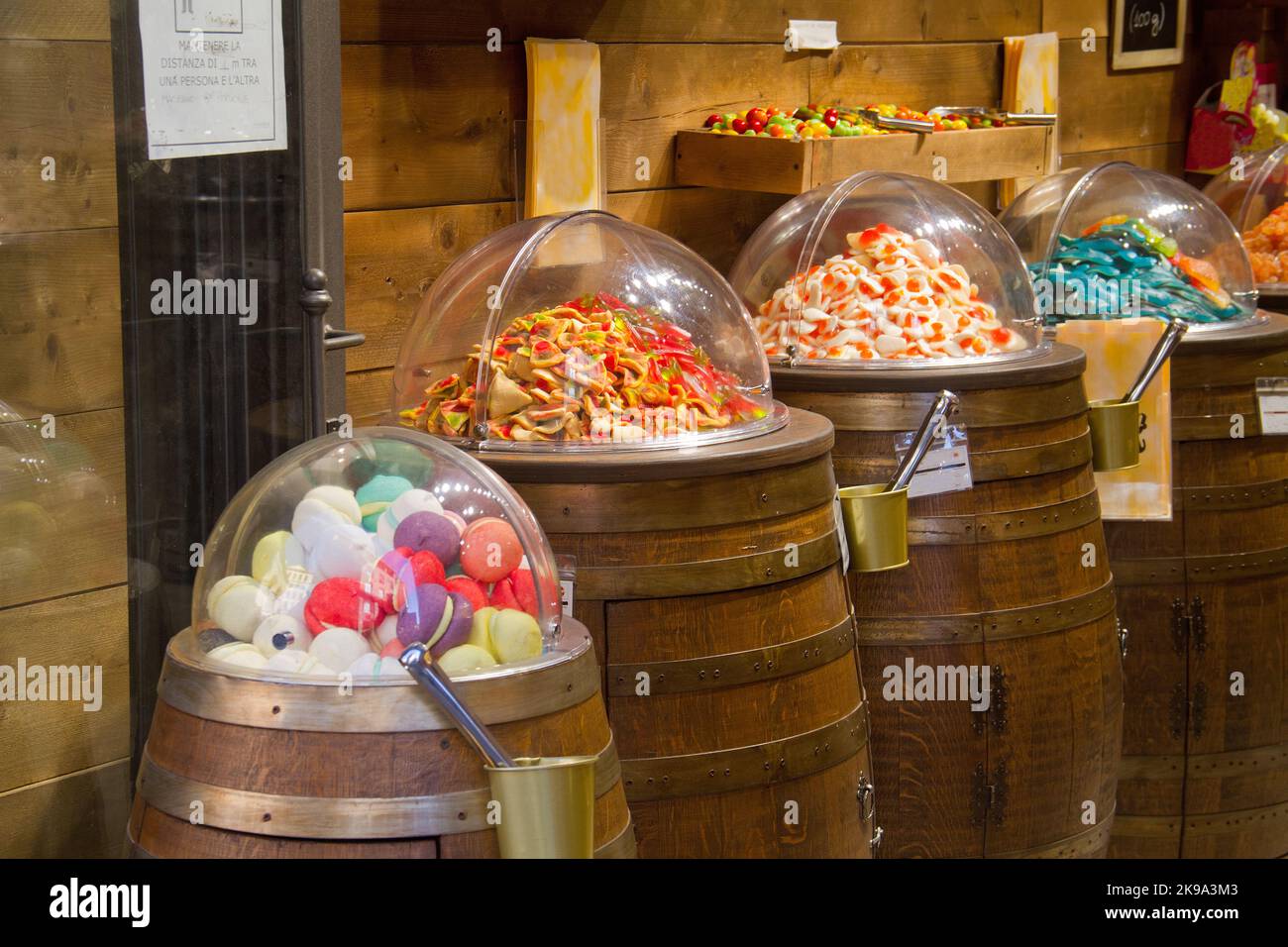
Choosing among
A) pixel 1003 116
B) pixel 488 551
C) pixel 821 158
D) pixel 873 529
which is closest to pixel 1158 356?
pixel 821 158

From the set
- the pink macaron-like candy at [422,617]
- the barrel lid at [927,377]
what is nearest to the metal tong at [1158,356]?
the barrel lid at [927,377]

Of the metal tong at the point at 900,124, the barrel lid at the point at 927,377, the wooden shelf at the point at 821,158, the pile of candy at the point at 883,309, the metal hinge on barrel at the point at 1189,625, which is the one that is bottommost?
the metal hinge on barrel at the point at 1189,625

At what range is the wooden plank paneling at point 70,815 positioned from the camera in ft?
8.73

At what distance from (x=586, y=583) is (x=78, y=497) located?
0.84 metres

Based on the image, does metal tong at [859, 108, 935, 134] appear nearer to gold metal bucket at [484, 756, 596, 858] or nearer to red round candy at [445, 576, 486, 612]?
red round candy at [445, 576, 486, 612]

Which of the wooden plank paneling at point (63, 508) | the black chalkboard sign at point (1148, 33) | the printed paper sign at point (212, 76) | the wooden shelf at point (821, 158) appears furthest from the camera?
the black chalkboard sign at point (1148, 33)

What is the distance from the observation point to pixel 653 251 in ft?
10.8

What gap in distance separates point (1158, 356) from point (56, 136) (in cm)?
244

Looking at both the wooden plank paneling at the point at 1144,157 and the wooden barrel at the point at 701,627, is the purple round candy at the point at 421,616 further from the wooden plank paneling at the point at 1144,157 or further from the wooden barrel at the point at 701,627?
the wooden plank paneling at the point at 1144,157

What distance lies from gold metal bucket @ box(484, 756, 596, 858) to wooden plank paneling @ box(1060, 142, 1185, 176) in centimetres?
431

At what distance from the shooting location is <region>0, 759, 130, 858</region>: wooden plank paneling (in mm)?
2662

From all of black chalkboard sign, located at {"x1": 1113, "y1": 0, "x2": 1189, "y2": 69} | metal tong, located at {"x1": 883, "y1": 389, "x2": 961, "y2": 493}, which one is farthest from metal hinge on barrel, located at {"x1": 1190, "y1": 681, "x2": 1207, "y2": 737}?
black chalkboard sign, located at {"x1": 1113, "y1": 0, "x2": 1189, "y2": 69}

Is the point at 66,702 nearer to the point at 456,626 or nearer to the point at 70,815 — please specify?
the point at 70,815

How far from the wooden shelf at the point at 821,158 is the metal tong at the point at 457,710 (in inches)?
95.0
